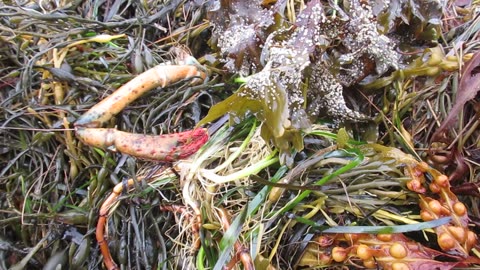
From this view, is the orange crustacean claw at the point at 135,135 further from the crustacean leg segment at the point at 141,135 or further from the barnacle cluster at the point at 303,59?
the barnacle cluster at the point at 303,59

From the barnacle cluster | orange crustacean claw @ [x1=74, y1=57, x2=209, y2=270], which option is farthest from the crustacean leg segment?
the barnacle cluster

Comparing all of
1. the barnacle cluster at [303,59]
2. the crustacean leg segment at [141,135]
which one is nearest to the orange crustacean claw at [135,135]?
the crustacean leg segment at [141,135]

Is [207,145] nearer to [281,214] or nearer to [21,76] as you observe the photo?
[281,214]

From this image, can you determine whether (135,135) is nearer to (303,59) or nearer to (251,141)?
(251,141)

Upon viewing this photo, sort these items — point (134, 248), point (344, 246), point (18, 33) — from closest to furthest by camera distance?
point (344, 246), point (134, 248), point (18, 33)

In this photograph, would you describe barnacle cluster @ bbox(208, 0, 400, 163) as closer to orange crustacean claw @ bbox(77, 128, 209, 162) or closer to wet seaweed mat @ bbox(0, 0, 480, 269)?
wet seaweed mat @ bbox(0, 0, 480, 269)

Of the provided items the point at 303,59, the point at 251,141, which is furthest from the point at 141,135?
the point at 303,59

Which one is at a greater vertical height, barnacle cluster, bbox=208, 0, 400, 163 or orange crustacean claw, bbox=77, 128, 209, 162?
barnacle cluster, bbox=208, 0, 400, 163

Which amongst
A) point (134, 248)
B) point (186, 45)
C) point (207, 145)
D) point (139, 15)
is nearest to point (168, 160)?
point (207, 145)
